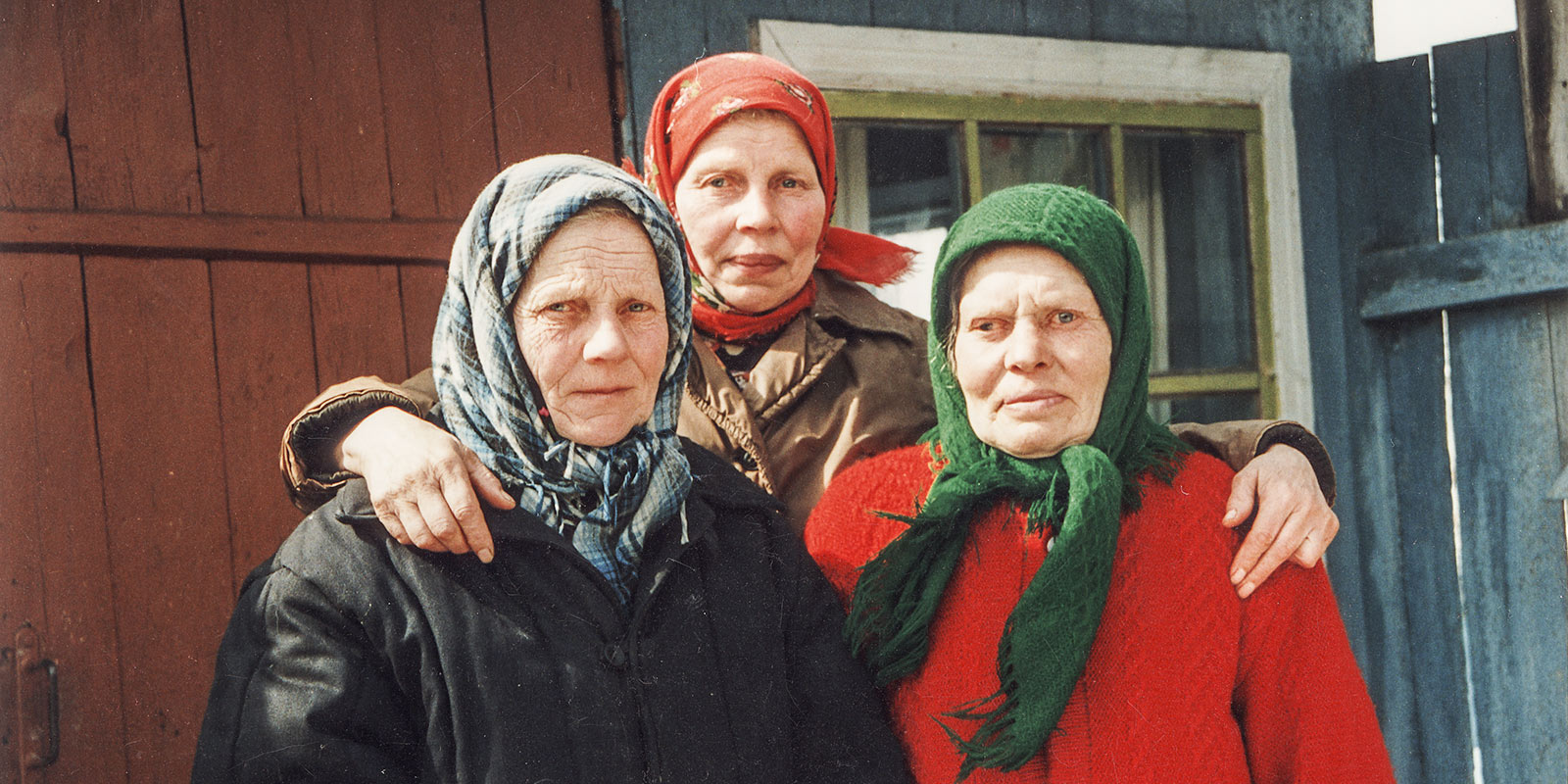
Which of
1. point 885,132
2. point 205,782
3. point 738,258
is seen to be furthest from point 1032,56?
point 205,782

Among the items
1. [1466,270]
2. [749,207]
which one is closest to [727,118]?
[749,207]

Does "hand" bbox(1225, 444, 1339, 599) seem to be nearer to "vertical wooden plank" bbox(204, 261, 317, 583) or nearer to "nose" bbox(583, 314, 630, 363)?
"nose" bbox(583, 314, 630, 363)

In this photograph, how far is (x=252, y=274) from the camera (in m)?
2.41

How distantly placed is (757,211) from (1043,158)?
5.58ft

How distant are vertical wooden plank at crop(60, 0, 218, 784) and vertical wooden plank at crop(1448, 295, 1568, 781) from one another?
3.33 meters

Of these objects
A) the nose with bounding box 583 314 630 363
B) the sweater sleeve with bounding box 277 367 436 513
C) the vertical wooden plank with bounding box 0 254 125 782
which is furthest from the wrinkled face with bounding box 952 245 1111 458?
the vertical wooden plank with bounding box 0 254 125 782

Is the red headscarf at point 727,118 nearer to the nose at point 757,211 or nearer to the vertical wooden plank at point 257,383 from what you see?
the nose at point 757,211

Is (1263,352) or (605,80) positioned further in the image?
(1263,352)

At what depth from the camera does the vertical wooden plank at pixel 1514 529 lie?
3342mm

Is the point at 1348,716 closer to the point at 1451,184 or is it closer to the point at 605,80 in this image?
the point at 605,80

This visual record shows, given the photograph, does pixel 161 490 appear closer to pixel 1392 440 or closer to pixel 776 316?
pixel 776 316

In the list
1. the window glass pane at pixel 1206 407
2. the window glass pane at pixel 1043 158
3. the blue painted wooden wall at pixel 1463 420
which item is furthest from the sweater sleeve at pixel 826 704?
the blue painted wooden wall at pixel 1463 420

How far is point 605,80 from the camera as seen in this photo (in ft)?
9.21

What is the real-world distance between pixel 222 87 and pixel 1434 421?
11.1 ft
